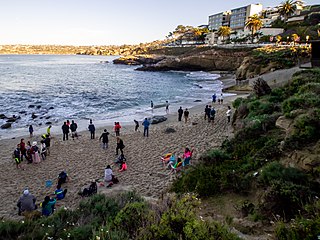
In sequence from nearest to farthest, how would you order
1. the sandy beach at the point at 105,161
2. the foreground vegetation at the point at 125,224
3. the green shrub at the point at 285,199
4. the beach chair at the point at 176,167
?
the foreground vegetation at the point at 125,224
the green shrub at the point at 285,199
the sandy beach at the point at 105,161
the beach chair at the point at 176,167

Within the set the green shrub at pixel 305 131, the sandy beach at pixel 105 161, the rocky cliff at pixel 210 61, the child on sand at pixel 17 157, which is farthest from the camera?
the rocky cliff at pixel 210 61

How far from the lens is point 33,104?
29.0 meters

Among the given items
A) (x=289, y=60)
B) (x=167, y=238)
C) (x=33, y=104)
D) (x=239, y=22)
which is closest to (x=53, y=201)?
(x=167, y=238)

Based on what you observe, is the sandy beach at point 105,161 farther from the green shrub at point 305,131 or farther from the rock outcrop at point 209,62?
the rock outcrop at point 209,62

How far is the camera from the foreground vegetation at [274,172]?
15.0 ft

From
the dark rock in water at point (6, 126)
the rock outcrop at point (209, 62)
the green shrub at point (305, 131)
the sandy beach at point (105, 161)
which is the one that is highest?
the rock outcrop at point (209, 62)

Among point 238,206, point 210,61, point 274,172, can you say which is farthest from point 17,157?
point 210,61

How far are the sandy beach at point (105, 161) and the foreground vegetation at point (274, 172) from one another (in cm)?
206

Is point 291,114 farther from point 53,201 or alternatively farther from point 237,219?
point 53,201

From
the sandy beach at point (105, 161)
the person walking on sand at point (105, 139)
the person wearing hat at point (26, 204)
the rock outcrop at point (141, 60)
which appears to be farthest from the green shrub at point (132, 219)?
the rock outcrop at point (141, 60)

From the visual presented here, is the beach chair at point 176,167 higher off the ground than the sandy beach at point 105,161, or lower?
higher

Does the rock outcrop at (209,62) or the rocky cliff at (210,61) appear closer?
the rocky cliff at (210,61)

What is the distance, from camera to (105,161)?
39.3 feet

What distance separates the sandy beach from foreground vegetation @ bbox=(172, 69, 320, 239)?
2064 mm
